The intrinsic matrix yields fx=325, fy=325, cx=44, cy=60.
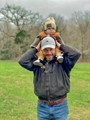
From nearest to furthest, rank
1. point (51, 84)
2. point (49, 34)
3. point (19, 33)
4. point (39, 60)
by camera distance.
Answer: point (51, 84)
point (39, 60)
point (49, 34)
point (19, 33)

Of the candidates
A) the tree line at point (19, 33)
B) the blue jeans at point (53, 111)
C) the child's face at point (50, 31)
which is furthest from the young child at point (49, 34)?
the tree line at point (19, 33)

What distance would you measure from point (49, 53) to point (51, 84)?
39cm

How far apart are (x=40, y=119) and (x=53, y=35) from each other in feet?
3.63

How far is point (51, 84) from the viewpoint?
4051mm

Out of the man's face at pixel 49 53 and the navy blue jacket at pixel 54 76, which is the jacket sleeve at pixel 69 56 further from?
the man's face at pixel 49 53

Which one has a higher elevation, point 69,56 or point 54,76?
point 69,56

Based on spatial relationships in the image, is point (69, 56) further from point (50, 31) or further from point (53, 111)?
point (53, 111)

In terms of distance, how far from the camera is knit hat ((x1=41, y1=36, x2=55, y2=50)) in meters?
4.10

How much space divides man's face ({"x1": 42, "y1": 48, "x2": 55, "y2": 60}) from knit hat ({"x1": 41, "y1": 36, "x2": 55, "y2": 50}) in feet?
0.13

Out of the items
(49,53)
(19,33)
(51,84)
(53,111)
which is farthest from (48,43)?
(19,33)

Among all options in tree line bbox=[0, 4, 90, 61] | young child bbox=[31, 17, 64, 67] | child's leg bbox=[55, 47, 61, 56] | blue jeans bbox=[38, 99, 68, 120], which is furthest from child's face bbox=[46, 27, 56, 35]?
tree line bbox=[0, 4, 90, 61]

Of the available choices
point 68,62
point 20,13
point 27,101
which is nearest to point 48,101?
point 68,62

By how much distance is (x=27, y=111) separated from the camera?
786 cm

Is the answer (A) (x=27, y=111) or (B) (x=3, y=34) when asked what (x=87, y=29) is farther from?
(A) (x=27, y=111)
